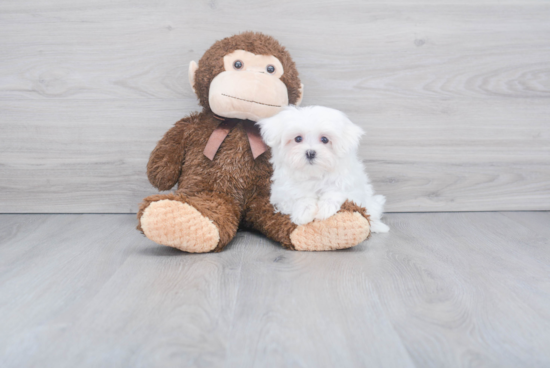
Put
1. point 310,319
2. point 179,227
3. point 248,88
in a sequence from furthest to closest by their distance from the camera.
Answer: point 248,88
point 179,227
point 310,319

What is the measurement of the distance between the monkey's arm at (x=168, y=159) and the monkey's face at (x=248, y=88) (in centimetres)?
14

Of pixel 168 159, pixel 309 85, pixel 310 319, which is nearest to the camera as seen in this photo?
pixel 310 319

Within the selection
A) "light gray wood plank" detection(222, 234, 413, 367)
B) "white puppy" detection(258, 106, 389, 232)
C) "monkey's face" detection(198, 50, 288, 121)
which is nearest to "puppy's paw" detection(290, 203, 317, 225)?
"white puppy" detection(258, 106, 389, 232)

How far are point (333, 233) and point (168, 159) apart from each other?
51 centimetres

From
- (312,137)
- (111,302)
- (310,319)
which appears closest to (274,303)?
(310,319)

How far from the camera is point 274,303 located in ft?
2.57

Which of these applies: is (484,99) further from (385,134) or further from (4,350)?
(4,350)

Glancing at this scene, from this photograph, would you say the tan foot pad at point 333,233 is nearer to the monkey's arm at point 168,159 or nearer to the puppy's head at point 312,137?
the puppy's head at point 312,137

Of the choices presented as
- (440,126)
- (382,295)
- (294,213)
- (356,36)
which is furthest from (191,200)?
(440,126)

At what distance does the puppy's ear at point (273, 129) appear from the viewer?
1.05 m

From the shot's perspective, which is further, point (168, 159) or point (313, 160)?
point (168, 159)

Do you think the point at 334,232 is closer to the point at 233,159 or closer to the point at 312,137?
the point at 312,137

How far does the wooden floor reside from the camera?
630mm

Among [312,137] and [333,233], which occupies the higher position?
[312,137]
